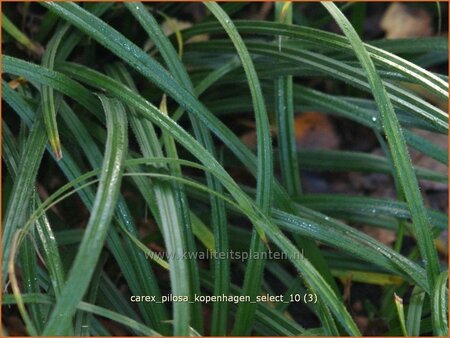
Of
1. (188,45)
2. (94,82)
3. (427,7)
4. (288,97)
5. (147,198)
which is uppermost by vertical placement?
(427,7)

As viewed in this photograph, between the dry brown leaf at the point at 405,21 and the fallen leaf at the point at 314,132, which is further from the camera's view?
the dry brown leaf at the point at 405,21

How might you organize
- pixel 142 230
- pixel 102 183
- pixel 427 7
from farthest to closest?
pixel 427 7 → pixel 142 230 → pixel 102 183

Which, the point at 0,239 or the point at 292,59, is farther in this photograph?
the point at 292,59

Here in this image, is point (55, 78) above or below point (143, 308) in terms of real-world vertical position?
above

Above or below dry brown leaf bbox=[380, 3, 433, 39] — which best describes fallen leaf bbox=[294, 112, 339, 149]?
below

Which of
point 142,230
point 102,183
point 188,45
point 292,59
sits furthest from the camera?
point 142,230

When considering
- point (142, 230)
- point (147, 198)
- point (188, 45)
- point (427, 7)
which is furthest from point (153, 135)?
point (427, 7)

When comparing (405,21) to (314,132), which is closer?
(314,132)

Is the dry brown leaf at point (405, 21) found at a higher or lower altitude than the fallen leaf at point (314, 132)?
higher

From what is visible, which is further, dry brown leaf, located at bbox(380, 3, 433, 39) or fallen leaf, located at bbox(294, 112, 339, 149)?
dry brown leaf, located at bbox(380, 3, 433, 39)

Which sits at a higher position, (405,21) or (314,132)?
(405,21)

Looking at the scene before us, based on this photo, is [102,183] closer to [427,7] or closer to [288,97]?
[288,97]
